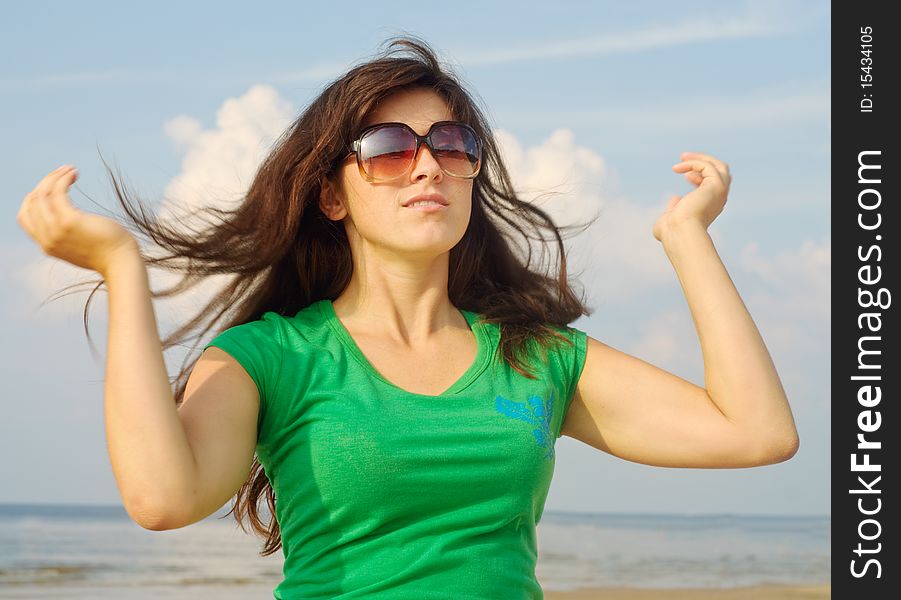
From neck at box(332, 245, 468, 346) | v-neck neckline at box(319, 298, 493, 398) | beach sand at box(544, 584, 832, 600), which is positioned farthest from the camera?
beach sand at box(544, 584, 832, 600)

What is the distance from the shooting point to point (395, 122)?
114 inches

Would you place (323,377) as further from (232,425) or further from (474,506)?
(474,506)

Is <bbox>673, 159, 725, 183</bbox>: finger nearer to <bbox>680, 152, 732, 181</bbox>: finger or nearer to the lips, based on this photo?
<bbox>680, 152, 732, 181</bbox>: finger

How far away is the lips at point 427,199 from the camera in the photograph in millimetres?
2852

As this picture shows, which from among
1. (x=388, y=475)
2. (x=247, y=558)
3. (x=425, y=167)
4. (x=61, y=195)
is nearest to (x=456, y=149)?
(x=425, y=167)

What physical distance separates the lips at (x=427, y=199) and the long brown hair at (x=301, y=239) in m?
0.25

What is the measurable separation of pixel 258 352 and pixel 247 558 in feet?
42.3

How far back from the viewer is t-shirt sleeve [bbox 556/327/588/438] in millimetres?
2973

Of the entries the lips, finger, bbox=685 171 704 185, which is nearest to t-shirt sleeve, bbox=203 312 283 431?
the lips

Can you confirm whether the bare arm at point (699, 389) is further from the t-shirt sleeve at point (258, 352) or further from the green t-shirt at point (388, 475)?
the t-shirt sleeve at point (258, 352)

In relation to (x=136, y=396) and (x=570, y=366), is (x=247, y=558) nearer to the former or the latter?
(x=570, y=366)
